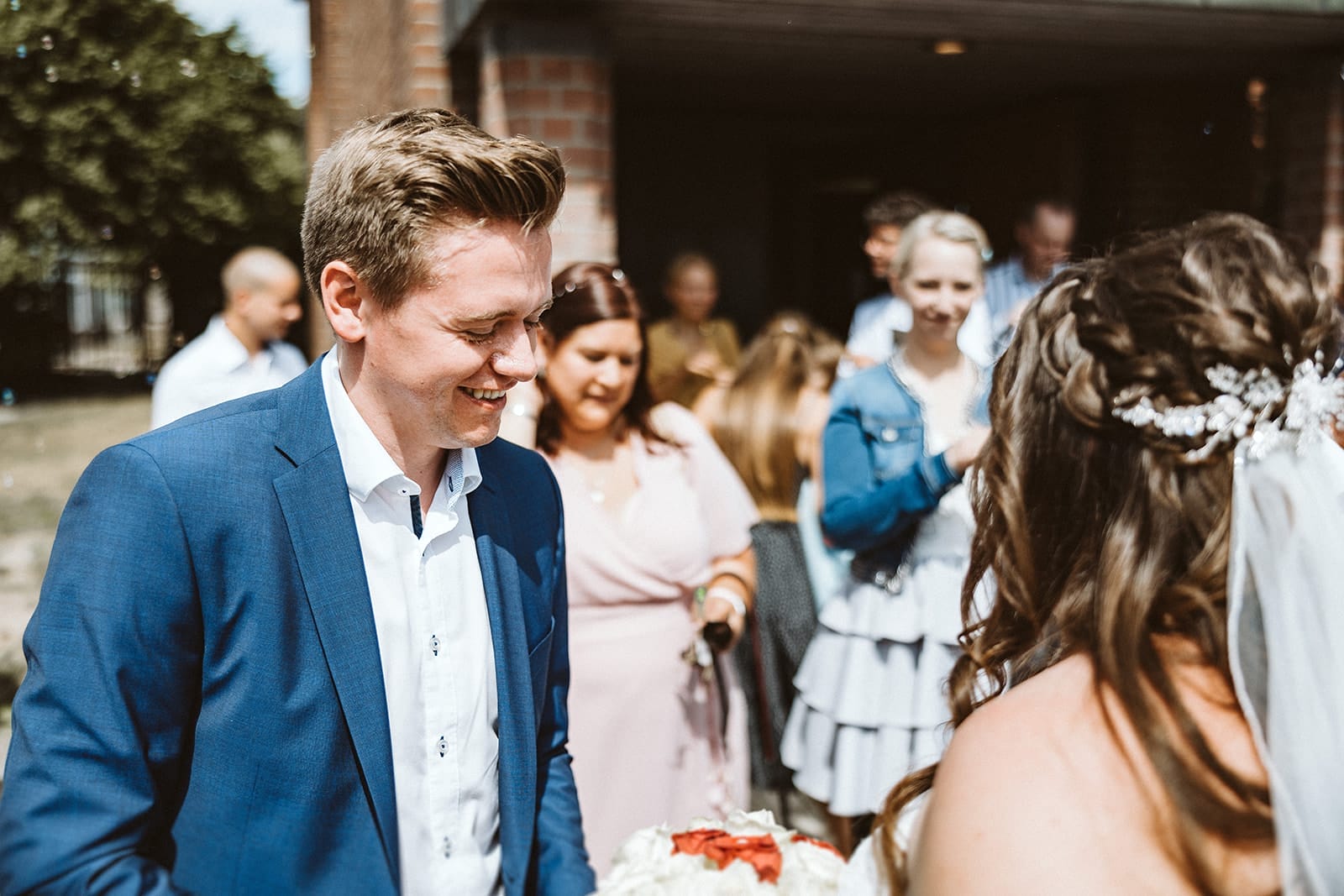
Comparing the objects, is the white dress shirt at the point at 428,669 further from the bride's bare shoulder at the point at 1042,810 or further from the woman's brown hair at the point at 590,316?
the woman's brown hair at the point at 590,316

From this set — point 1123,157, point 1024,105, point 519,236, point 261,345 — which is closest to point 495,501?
point 519,236

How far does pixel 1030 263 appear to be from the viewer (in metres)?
5.66

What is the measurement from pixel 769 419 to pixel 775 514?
0.44 metres

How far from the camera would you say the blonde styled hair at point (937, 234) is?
342 cm

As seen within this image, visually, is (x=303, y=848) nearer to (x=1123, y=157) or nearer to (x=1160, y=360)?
(x=1160, y=360)

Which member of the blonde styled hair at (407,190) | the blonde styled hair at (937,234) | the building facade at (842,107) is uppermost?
the building facade at (842,107)

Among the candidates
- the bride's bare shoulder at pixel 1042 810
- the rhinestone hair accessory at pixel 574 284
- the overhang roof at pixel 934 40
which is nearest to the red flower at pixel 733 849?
the bride's bare shoulder at pixel 1042 810

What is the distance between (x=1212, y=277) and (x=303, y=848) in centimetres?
138

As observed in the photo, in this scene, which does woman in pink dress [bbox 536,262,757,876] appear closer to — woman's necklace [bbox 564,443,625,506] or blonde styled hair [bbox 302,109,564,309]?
woman's necklace [bbox 564,443,625,506]

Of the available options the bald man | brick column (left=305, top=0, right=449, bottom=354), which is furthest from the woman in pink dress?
the bald man

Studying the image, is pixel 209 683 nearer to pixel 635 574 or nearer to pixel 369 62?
pixel 635 574

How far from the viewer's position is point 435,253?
1529mm

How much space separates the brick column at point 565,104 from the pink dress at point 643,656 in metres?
1.73

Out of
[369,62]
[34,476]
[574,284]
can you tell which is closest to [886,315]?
[574,284]
